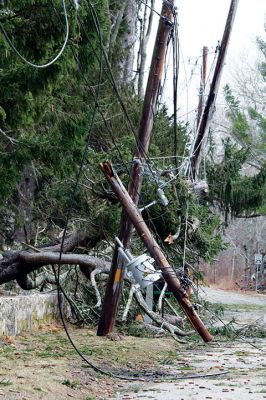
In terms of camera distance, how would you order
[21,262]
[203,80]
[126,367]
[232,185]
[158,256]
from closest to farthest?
[126,367], [158,256], [21,262], [203,80], [232,185]

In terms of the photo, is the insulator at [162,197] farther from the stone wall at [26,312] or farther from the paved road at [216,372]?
the stone wall at [26,312]

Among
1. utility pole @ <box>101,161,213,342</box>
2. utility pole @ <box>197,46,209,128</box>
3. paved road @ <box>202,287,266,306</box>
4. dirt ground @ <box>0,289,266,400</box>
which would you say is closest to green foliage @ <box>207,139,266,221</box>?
utility pole @ <box>197,46,209,128</box>

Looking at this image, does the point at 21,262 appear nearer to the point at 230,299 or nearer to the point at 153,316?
the point at 153,316

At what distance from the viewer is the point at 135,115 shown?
68.1 ft

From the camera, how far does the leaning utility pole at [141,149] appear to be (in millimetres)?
14156

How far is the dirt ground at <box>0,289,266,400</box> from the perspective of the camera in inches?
364

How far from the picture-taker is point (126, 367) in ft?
39.4

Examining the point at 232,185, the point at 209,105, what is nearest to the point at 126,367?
the point at 209,105

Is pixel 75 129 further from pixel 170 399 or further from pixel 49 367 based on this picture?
pixel 170 399

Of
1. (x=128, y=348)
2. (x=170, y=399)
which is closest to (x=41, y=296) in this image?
A: (x=128, y=348)

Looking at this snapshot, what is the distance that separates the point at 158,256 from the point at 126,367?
2.19 m

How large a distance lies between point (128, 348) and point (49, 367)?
3503 millimetres

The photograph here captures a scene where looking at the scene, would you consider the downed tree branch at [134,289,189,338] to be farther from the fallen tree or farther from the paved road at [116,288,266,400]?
the paved road at [116,288,266,400]

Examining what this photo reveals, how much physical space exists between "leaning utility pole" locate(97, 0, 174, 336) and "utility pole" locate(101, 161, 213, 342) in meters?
0.57
